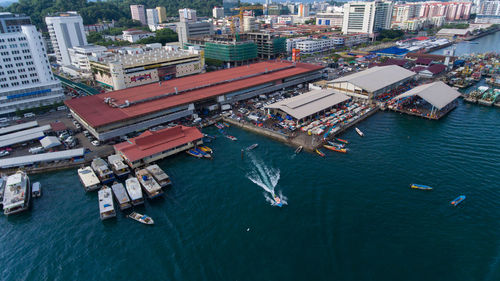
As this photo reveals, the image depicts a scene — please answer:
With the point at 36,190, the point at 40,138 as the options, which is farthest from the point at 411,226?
the point at 40,138

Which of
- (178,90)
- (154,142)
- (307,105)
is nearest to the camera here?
(154,142)

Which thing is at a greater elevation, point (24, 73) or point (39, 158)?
point (24, 73)

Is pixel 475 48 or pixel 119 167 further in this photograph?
pixel 475 48

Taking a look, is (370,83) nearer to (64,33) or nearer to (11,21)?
(64,33)

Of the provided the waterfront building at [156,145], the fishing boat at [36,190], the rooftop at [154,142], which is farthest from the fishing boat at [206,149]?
the fishing boat at [36,190]

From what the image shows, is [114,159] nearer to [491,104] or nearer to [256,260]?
[256,260]

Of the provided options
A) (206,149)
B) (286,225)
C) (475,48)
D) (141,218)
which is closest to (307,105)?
(206,149)
